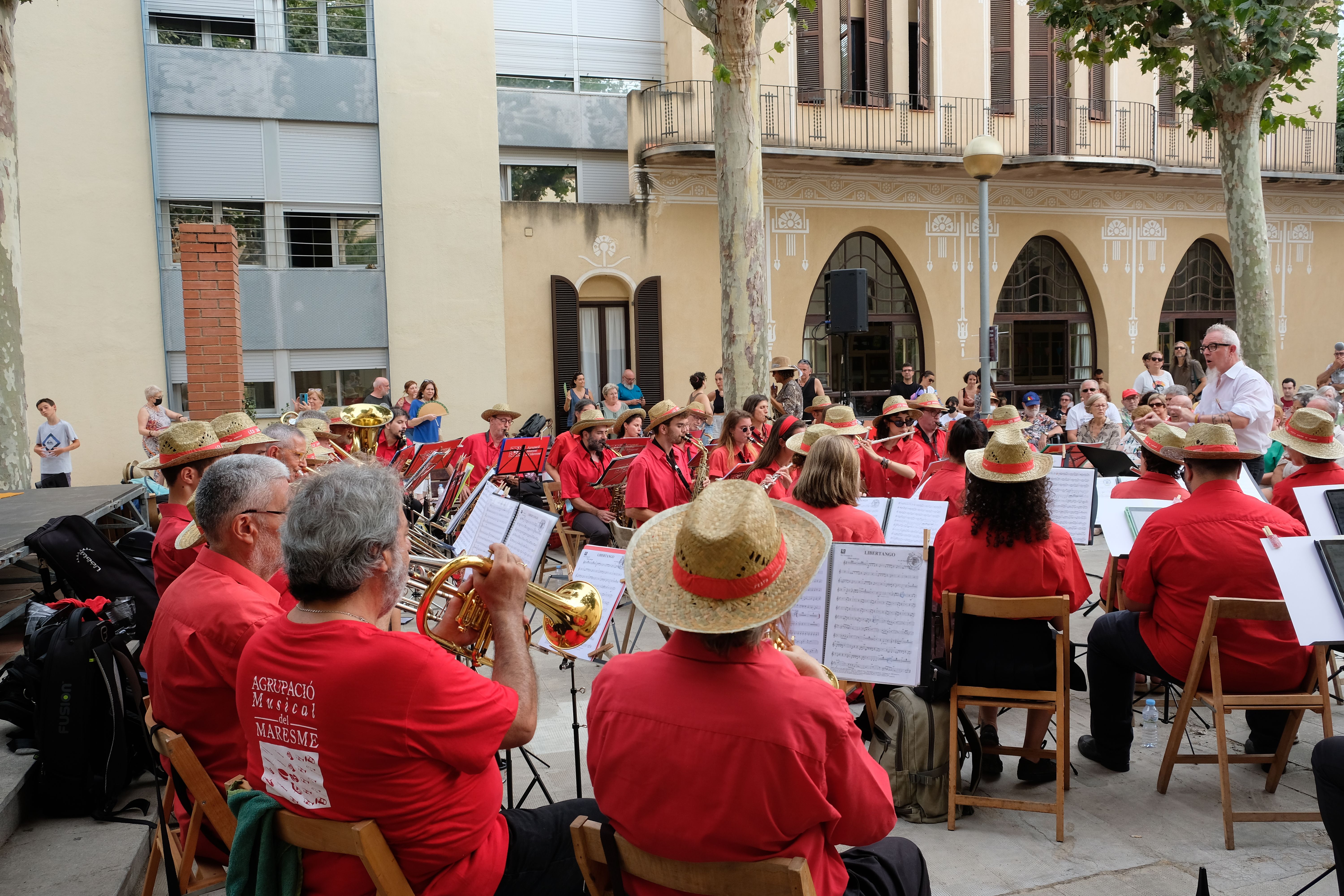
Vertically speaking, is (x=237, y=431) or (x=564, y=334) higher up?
(x=564, y=334)

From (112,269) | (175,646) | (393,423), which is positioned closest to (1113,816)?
(175,646)

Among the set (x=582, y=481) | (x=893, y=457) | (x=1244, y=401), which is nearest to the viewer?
(x=1244, y=401)

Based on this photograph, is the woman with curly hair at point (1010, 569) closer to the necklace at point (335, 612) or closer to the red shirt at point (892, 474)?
the necklace at point (335, 612)

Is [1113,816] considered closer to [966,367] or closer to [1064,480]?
[1064,480]

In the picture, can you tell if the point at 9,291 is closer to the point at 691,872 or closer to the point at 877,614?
the point at 877,614

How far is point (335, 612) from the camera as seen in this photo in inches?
88.2

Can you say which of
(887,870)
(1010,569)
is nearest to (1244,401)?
(1010,569)

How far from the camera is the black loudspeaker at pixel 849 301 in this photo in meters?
12.2

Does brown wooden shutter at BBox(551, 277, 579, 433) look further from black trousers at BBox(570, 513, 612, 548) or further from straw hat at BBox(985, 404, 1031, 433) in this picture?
straw hat at BBox(985, 404, 1031, 433)

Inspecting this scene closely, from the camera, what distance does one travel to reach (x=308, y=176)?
14.8 m

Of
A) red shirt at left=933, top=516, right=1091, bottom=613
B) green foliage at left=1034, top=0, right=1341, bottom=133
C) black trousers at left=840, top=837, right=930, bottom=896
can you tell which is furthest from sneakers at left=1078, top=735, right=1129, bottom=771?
green foliage at left=1034, top=0, right=1341, bottom=133

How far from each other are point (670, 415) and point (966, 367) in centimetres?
1219

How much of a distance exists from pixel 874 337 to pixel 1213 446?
14346 millimetres

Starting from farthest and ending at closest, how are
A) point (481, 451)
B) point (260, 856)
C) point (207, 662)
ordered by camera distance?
point (481, 451)
point (207, 662)
point (260, 856)
